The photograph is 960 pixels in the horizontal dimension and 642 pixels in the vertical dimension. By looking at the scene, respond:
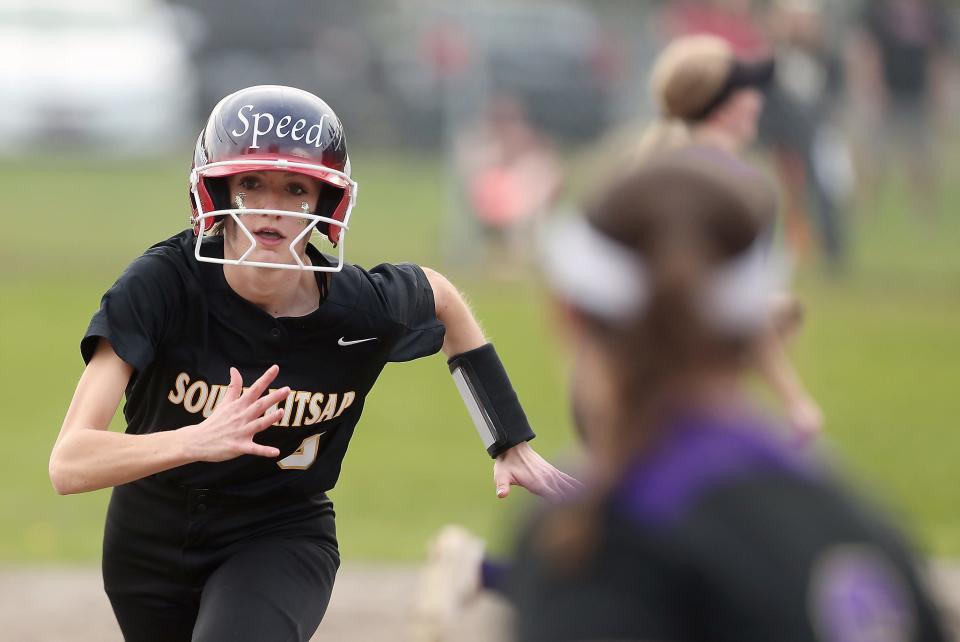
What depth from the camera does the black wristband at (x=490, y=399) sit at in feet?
13.1

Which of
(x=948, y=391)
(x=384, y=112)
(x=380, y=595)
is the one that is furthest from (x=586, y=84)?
(x=380, y=595)

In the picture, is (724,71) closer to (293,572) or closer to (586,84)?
(293,572)

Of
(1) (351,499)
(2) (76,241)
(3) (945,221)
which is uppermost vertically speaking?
(2) (76,241)

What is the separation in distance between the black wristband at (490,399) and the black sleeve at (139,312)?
81 centimetres

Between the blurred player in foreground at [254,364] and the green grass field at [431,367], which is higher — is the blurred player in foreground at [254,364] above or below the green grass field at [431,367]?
above

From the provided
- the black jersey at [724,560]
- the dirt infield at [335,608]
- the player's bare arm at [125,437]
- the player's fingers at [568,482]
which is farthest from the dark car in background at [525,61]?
the black jersey at [724,560]

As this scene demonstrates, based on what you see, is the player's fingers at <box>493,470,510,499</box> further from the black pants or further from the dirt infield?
the dirt infield

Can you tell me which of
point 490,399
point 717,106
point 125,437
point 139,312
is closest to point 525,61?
point 717,106

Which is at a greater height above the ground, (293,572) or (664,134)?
(664,134)

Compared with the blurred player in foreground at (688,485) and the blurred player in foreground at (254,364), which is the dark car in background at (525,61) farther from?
the blurred player in foreground at (688,485)

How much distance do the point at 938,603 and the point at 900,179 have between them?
59.3 ft

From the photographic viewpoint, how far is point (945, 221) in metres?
19.0

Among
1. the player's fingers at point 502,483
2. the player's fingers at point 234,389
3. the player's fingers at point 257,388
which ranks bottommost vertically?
the player's fingers at point 502,483

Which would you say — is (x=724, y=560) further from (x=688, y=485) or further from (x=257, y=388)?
(x=257, y=388)
